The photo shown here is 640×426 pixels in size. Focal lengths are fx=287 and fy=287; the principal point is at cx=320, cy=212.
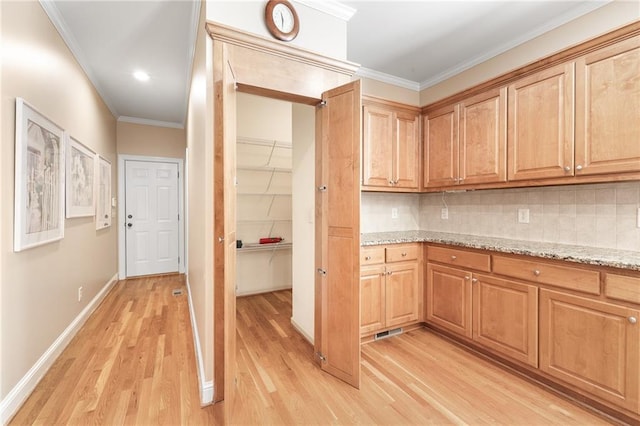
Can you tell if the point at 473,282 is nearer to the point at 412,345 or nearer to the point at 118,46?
the point at 412,345

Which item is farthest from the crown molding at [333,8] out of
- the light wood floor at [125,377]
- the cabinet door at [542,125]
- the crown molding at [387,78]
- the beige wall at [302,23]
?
the light wood floor at [125,377]

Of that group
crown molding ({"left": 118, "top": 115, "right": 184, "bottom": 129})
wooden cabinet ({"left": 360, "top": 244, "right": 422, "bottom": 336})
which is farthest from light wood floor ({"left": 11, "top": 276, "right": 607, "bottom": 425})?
crown molding ({"left": 118, "top": 115, "right": 184, "bottom": 129})

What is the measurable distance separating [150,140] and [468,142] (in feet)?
16.3

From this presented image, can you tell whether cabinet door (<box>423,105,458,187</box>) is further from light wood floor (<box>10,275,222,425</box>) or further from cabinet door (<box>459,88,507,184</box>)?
light wood floor (<box>10,275,222,425</box>)

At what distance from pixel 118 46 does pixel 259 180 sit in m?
2.04

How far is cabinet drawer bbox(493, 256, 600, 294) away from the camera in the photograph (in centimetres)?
177

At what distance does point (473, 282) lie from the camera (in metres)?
2.43

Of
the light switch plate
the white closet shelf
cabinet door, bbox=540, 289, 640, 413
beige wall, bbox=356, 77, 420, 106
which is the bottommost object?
cabinet door, bbox=540, 289, 640, 413

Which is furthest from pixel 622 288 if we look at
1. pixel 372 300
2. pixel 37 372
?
pixel 37 372

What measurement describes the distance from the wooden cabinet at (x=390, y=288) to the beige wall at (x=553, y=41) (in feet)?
6.20

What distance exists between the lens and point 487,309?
2332mm

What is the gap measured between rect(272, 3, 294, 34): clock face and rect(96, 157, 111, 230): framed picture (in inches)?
127

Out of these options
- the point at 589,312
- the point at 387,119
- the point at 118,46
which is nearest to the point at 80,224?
the point at 118,46

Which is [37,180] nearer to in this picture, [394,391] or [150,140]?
[394,391]
